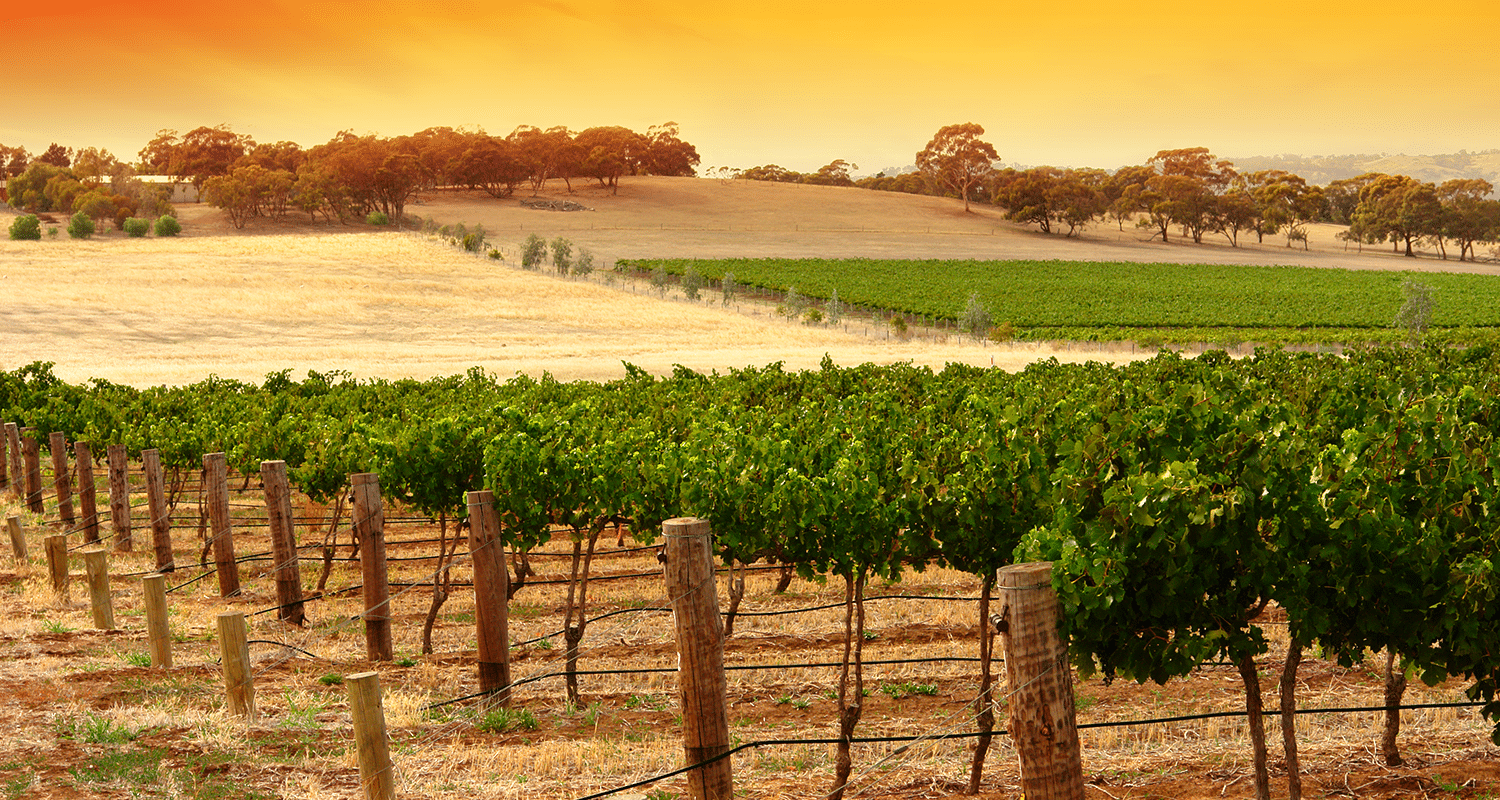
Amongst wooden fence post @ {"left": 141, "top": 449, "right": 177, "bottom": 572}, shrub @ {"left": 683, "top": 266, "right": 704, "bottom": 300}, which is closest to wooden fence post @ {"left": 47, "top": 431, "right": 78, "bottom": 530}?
wooden fence post @ {"left": 141, "top": 449, "right": 177, "bottom": 572}

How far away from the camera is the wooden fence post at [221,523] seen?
13.9m

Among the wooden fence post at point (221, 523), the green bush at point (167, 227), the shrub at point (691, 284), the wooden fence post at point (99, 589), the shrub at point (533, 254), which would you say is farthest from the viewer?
the green bush at point (167, 227)

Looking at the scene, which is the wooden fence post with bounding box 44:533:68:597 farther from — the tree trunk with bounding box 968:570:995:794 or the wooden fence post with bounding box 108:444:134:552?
the tree trunk with bounding box 968:570:995:794

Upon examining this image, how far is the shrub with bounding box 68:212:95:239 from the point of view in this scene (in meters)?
89.6

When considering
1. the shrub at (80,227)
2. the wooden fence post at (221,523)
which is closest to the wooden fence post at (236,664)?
the wooden fence post at (221,523)

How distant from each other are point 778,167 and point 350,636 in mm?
173385

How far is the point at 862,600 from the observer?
927 cm

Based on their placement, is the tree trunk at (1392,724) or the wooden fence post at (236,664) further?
the wooden fence post at (236,664)

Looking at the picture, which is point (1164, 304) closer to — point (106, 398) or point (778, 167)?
point (106, 398)

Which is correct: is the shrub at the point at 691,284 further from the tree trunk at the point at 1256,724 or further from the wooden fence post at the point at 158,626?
the tree trunk at the point at 1256,724

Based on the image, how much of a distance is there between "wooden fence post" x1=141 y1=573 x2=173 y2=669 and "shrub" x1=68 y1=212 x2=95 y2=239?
309ft

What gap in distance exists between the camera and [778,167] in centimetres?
18112

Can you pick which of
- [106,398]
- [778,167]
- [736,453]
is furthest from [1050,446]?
[778,167]

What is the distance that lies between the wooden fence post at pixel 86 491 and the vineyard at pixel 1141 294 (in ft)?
153
